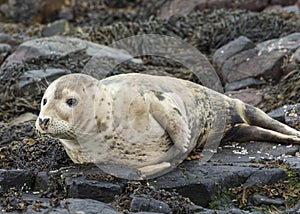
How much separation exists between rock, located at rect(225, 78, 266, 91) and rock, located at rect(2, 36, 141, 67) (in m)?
1.55

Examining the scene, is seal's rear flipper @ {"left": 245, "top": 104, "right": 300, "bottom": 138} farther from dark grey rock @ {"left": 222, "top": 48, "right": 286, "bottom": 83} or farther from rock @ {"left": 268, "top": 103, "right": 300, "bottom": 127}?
dark grey rock @ {"left": 222, "top": 48, "right": 286, "bottom": 83}

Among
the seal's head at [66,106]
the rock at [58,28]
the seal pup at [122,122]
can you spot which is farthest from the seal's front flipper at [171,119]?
the rock at [58,28]

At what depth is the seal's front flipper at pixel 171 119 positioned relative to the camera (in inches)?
227

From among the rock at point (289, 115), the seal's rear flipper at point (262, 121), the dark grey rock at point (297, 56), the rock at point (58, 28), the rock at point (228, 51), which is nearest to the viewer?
the seal's rear flipper at point (262, 121)

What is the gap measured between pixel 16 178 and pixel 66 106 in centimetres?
63

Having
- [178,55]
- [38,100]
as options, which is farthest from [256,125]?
[178,55]

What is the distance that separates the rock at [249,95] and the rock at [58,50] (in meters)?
1.84

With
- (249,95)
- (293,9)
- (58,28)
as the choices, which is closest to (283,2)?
(293,9)

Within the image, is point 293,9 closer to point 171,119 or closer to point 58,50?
point 58,50

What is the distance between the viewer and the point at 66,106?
5488 mm

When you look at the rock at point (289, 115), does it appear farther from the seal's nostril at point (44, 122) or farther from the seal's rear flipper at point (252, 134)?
the seal's nostril at point (44, 122)

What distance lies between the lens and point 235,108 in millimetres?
6824

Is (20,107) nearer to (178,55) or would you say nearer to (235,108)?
(178,55)

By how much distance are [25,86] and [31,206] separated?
5553 millimetres
